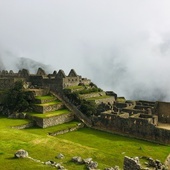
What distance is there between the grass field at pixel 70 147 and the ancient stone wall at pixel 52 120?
1197 millimetres

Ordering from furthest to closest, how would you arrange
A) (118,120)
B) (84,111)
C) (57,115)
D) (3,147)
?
(84,111), (57,115), (118,120), (3,147)

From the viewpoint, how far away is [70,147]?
26891 mm

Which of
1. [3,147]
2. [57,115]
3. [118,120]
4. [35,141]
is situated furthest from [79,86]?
[3,147]

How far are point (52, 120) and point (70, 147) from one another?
15.4 metres

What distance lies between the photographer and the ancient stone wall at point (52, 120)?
4062cm

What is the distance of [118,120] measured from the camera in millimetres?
39969

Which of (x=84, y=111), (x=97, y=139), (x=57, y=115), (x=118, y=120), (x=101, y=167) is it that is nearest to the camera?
(x=101, y=167)

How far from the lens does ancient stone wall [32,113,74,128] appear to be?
40625 mm

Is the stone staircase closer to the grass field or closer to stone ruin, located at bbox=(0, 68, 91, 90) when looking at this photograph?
the grass field

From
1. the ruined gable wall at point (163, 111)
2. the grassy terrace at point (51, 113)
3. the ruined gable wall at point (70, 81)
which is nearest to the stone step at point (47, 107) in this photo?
the grassy terrace at point (51, 113)

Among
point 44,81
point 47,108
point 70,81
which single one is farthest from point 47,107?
point 44,81

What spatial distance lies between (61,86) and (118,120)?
590 inches

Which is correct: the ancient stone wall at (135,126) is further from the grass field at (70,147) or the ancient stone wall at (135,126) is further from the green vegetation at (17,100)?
the green vegetation at (17,100)

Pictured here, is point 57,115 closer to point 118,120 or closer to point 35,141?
point 118,120
